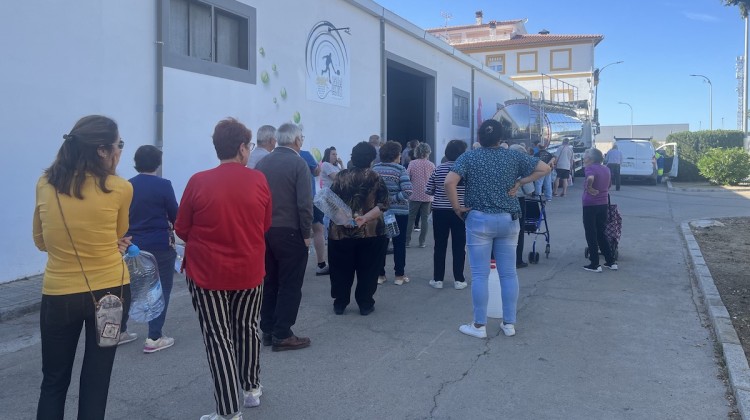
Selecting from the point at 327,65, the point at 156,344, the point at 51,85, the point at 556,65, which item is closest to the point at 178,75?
the point at 51,85

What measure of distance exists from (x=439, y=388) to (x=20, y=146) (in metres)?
5.91

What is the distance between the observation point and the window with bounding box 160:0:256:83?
949cm

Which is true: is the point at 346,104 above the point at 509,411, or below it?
above

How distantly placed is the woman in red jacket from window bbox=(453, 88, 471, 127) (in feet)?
63.2

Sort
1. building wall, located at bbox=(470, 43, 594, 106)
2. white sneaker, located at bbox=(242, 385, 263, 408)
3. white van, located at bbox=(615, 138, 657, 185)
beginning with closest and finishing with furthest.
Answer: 1. white sneaker, located at bbox=(242, 385, 263, 408)
2. white van, located at bbox=(615, 138, 657, 185)
3. building wall, located at bbox=(470, 43, 594, 106)

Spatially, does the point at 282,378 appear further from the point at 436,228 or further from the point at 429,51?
the point at 429,51

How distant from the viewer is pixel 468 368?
192 inches

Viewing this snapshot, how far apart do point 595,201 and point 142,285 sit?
6.44 meters

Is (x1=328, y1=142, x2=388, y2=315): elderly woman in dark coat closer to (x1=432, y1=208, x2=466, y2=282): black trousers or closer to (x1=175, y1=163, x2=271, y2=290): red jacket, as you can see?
(x1=432, y1=208, x2=466, y2=282): black trousers

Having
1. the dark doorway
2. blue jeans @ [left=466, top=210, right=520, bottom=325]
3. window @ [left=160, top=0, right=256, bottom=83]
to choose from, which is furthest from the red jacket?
the dark doorway

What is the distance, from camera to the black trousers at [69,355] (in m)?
3.01

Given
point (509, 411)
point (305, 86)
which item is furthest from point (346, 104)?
point (509, 411)

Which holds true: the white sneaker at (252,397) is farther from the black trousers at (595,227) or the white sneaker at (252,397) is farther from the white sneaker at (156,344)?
the black trousers at (595,227)

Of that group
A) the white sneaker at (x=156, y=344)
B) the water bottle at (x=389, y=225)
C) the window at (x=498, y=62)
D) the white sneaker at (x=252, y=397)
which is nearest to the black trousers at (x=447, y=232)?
the water bottle at (x=389, y=225)
